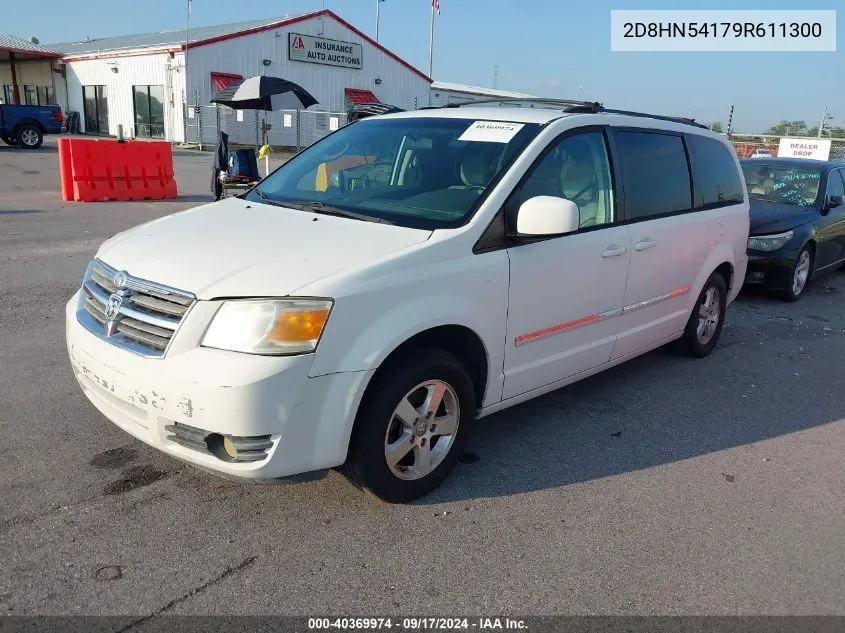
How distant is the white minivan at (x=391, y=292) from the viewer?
2.85 meters

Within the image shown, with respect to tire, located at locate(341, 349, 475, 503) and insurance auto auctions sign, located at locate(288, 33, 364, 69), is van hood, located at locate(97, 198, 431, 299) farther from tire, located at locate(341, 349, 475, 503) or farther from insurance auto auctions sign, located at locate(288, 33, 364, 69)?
insurance auto auctions sign, located at locate(288, 33, 364, 69)

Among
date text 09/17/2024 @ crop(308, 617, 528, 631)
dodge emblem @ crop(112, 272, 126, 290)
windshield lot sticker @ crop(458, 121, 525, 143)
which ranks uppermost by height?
windshield lot sticker @ crop(458, 121, 525, 143)

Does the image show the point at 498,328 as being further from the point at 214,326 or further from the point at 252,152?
the point at 252,152

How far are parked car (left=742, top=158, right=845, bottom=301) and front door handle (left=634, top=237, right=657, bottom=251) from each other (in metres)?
4.19

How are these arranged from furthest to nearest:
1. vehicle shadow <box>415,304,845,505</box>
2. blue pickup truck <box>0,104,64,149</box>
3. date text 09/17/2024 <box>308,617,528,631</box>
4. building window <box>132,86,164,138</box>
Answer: building window <box>132,86,164,138</box> → blue pickup truck <box>0,104,64,149</box> → vehicle shadow <box>415,304,845,505</box> → date text 09/17/2024 <box>308,617,528,631</box>

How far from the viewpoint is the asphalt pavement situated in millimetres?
2770

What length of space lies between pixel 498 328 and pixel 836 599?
1.83m

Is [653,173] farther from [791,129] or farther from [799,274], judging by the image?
[791,129]

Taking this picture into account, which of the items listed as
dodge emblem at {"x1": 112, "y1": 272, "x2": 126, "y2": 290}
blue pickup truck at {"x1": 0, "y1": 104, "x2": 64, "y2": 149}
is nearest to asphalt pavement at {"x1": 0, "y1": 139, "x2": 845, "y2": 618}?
dodge emblem at {"x1": 112, "y1": 272, "x2": 126, "y2": 290}

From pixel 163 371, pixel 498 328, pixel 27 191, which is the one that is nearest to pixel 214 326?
pixel 163 371

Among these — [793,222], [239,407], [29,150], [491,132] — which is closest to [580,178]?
[491,132]

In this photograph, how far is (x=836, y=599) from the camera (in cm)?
289

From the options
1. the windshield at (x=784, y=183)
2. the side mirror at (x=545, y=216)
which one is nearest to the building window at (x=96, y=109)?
the windshield at (x=784, y=183)

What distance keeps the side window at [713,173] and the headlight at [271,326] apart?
3.54 m
